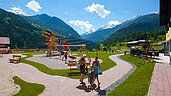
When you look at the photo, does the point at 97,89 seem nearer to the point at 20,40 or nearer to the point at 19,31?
the point at 20,40

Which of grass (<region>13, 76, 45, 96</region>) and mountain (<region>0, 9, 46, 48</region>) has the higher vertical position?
mountain (<region>0, 9, 46, 48</region>)


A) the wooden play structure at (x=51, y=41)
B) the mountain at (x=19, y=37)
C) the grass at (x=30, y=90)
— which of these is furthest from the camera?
the mountain at (x=19, y=37)

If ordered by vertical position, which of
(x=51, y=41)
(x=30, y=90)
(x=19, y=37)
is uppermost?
(x=19, y=37)

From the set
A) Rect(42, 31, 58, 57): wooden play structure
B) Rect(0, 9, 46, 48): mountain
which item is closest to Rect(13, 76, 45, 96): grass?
Rect(42, 31, 58, 57): wooden play structure

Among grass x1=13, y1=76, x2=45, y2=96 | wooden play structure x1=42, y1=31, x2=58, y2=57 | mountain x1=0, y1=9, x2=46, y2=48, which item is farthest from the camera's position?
mountain x1=0, y1=9, x2=46, y2=48

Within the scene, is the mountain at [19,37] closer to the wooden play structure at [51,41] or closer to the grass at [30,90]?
the wooden play structure at [51,41]

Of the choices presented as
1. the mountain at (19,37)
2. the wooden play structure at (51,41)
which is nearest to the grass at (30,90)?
the wooden play structure at (51,41)

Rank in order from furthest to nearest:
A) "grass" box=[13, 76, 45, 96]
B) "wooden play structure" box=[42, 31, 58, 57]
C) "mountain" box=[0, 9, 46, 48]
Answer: "mountain" box=[0, 9, 46, 48] → "wooden play structure" box=[42, 31, 58, 57] → "grass" box=[13, 76, 45, 96]

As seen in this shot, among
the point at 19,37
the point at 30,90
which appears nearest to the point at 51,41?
the point at 30,90

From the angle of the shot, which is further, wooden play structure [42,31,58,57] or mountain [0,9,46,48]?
mountain [0,9,46,48]

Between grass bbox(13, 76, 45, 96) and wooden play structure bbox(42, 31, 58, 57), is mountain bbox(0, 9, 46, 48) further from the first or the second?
grass bbox(13, 76, 45, 96)

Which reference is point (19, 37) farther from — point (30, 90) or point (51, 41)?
point (30, 90)

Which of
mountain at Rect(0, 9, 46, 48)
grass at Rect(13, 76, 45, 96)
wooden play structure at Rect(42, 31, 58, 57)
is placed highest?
mountain at Rect(0, 9, 46, 48)

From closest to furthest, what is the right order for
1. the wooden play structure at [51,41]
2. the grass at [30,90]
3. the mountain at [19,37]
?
1. the grass at [30,90]
2. the wooden play structure at [51,41]
3. the mountain at [19,37]
